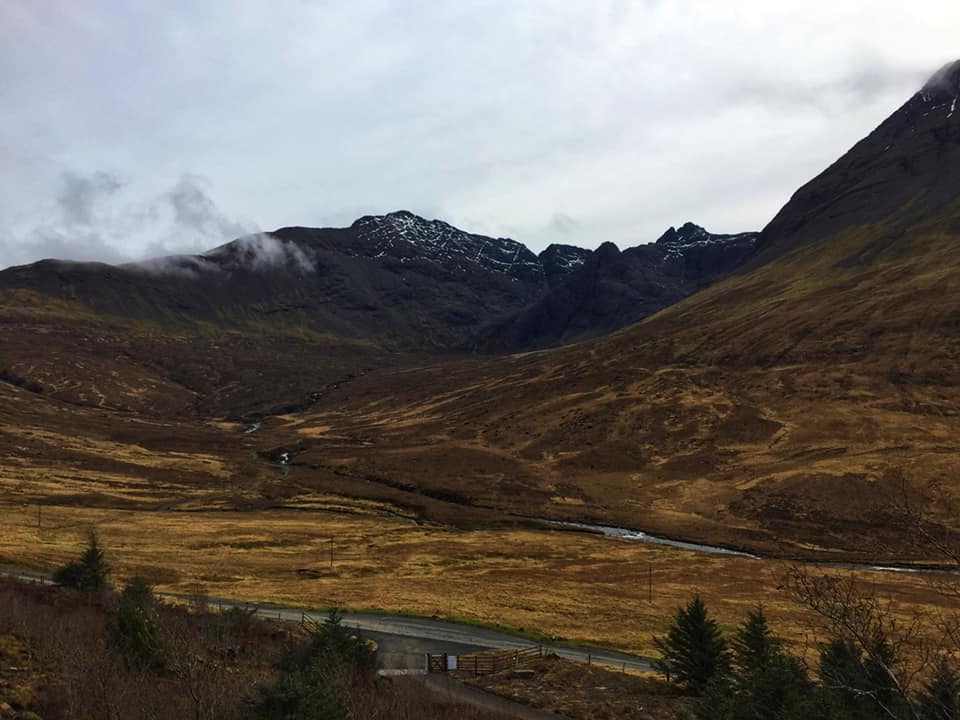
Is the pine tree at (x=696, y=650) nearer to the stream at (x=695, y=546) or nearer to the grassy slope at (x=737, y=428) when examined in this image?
the stream at (x=695, y=546)

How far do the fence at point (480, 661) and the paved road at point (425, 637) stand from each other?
114cm

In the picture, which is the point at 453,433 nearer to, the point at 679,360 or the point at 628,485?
the point at 628,485

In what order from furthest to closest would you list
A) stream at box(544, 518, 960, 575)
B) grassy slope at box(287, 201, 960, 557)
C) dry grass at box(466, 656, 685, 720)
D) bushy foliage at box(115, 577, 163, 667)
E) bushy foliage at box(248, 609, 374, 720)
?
grassy slope at box(287, 201, 960, 557) → stream at box(544, 518, 960, 575) → dry grass at box(466, 656, 685, 720) → bushy foliage at box(115, 577, 163, 667) → bushy foliage at box(248, 609, 374, 720)

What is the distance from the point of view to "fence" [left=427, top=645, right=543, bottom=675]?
3703 cm

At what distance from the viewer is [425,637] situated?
44938 millimetres

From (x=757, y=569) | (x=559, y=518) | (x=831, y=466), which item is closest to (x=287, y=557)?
(x=559, y=518)

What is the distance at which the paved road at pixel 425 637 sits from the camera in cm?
4172

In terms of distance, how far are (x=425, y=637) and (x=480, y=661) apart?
25.0ft

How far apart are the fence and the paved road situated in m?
1.14

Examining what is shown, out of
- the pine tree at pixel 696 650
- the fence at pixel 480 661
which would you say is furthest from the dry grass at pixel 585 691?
the pine tree at pixel 696 650

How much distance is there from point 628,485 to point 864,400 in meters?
50.5

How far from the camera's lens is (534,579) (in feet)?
225

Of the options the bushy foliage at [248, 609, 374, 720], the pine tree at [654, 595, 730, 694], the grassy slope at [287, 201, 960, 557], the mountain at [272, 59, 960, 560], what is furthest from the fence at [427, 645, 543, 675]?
the grassy slope at [287, 201, 960, 557]

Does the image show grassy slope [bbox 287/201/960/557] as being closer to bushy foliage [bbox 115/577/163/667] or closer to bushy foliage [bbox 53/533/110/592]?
bushy foliage [bbox 53/533/110/592]
